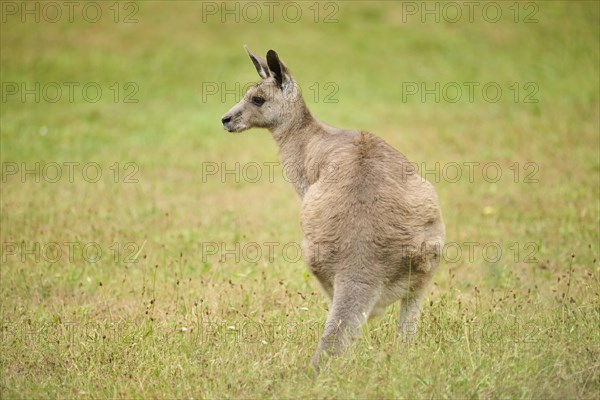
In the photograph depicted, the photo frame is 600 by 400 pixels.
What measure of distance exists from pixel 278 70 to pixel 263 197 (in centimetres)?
551

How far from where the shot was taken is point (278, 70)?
7.77 meters

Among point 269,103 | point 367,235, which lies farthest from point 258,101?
point 367,235

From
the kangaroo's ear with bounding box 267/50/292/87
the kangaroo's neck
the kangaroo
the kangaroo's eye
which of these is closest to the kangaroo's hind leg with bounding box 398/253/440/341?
the kangaroo

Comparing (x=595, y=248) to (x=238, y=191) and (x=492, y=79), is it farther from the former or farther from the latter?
(x=492, y=79)

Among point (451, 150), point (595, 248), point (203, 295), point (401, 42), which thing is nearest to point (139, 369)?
point (203, 295)

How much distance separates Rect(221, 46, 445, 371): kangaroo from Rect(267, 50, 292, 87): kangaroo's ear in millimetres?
1213

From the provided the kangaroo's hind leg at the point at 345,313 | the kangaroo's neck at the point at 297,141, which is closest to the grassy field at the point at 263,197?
the kangaroo's hind leg at the point at 345,313

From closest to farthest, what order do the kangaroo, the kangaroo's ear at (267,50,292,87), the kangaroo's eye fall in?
the kangaroo
the kangaroo's ear at (267,50,292,87)
the kangaroo's eye

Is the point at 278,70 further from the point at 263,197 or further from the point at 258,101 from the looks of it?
the point at 263,197

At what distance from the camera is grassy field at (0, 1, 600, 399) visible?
224 inches

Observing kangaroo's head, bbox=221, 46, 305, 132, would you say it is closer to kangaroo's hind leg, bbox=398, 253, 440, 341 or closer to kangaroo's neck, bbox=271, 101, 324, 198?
kangaroo's neck, bbox=271, 101, 324, 198

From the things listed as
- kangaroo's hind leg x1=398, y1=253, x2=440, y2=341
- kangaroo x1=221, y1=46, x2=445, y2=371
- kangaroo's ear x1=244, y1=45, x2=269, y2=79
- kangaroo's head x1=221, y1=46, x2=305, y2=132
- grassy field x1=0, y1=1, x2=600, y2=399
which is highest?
kangaroo's ear x1=244, y1=45, x2=269, y2=79

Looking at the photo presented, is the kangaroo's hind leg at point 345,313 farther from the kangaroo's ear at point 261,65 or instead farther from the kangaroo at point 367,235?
the kangaroo's ear at point 261,65

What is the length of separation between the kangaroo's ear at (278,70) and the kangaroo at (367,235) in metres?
1.21
